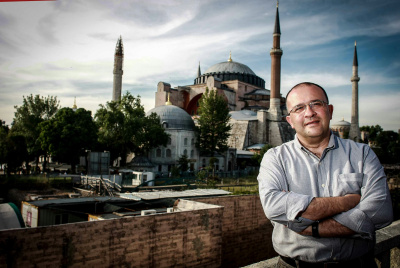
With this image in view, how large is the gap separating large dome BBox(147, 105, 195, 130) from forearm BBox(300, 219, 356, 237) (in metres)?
29.4

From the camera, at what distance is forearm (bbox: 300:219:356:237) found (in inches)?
56.9

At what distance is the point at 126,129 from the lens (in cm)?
2619

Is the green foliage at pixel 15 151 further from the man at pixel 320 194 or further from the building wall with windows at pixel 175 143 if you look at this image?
the man at pixel 320 194

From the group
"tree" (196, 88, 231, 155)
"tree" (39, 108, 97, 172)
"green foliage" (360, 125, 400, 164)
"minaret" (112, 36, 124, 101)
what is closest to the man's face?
"tree" (39, 108, 97, 172)

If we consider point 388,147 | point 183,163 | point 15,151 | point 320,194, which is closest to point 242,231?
point 320,194

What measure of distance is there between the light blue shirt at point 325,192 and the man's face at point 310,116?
0.21 ft

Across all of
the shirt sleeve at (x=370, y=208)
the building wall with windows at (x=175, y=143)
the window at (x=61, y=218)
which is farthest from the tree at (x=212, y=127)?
the shirt sleeve at (x=370, y=208)

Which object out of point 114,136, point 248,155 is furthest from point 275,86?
point 114,136

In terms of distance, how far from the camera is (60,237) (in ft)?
18.2

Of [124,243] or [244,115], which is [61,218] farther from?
[244,115]

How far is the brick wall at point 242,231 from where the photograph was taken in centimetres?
926

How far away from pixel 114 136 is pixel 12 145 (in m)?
7.55

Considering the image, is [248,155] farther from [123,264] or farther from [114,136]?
[123,264]

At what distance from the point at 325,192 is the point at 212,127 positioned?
2900cm
